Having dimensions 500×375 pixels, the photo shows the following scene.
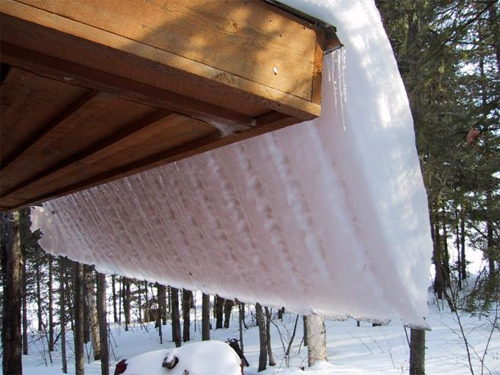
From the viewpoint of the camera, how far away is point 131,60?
945 mm

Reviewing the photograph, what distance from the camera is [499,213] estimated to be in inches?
244

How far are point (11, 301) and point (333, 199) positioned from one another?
799 cm

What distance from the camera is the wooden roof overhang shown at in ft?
2.92

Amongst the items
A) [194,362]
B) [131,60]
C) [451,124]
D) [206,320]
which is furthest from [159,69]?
[206,320]

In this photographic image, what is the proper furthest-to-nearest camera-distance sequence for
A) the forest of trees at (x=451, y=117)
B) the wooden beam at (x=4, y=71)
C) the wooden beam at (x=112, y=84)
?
the forest of trees at (x=451, y=117)
the wooden beam at (x=4, y=71)
the wooden beam at (x=112, y=84)

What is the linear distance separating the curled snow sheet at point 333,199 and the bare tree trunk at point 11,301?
687 centimetres

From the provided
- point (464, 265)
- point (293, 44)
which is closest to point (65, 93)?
point (293, 44)

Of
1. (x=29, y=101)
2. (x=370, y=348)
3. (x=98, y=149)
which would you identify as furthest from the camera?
(x=370, y=348)

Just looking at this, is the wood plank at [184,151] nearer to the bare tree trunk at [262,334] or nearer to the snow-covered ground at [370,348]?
the snow-covered ground at [370,348]

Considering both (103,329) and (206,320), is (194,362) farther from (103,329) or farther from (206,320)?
(206,320)

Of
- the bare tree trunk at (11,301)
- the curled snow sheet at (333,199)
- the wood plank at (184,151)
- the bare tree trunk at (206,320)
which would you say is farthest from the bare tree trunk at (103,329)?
the curled snow sheet at (333,199)

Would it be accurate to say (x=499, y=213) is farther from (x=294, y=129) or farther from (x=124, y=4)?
(x=124, y=4)

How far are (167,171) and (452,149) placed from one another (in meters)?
4.76

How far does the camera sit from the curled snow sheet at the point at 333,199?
4.25 feet
